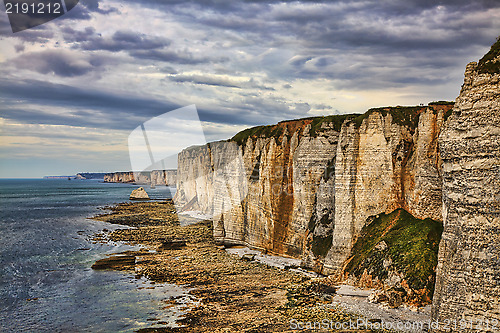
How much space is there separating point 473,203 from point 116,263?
34171 mm

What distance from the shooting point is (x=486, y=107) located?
15500 mm

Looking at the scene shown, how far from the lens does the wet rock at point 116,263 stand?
122ft

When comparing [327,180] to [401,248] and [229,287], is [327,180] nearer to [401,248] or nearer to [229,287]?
Result: [401,248]

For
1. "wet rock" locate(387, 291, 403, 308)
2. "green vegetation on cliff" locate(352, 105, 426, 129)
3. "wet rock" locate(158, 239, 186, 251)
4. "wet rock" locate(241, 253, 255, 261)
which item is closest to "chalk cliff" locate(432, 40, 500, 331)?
"wet rock" locate(387, 291, 403, 308)

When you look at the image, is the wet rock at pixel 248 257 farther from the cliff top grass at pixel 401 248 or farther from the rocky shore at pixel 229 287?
the cliff top grass at pixel 401 248

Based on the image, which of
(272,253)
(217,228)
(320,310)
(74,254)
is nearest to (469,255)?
(320,310)

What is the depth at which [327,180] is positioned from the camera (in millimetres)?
34000

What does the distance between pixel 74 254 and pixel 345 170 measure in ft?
114

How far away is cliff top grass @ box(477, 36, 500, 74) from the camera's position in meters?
15.6

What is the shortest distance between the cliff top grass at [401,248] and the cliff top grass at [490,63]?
39.8 feet

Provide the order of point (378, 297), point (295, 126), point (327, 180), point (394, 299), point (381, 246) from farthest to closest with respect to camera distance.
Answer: point (295, 126) < point (327, 180) < point (381, 246) < point (378, 297) < point (394, 299)
